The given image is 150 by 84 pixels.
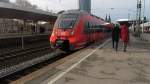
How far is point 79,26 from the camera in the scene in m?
23.1

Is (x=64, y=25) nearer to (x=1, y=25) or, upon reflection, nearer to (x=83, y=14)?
(x=83, y=14)

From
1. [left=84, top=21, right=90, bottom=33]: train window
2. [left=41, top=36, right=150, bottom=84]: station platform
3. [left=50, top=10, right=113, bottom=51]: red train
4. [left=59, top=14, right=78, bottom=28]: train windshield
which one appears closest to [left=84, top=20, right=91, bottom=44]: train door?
[left=84, top=21, right=90, bottom=33]: train window

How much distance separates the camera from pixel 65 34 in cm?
2214

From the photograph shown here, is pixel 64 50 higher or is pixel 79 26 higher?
pixel 79 26

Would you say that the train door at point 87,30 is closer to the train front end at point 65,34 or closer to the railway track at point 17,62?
the train front end at point 65,34

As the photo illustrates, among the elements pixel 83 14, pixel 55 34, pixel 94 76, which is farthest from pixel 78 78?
pixel 83 14

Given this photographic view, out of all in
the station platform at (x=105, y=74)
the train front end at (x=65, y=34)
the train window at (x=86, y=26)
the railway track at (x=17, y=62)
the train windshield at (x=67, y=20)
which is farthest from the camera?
the train window at (x=86, y=26)

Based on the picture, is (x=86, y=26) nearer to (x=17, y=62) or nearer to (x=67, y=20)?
(x=67, y=20)

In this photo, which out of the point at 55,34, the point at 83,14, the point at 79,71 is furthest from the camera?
the point at 83,14

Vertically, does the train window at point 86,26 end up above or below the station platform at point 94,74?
above

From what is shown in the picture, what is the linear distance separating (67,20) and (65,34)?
1257 millimetres

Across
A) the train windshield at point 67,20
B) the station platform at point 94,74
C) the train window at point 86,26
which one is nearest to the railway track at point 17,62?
the train windshield at point 67,20

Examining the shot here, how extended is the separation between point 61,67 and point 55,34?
10380 millimetres

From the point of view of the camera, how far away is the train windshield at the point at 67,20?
2256 cm
